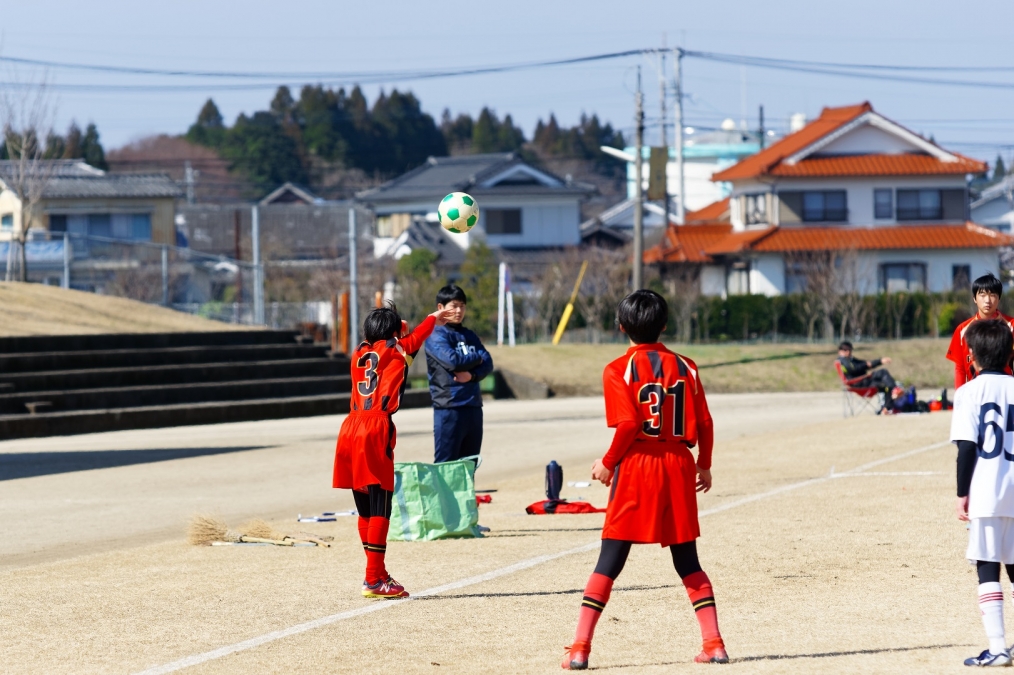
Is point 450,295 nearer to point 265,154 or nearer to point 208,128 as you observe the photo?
point 265,154

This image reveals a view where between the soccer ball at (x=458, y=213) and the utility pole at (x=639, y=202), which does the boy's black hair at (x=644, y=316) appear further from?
the utility pole at (x=639, y=202)

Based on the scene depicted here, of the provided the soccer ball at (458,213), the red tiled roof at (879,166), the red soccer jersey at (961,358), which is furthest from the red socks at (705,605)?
the red tiled roof at (879,166)

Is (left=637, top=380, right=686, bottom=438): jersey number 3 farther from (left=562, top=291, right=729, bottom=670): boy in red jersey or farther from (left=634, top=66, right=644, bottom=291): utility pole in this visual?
(left=634, top=66, right=644, bottom=291): utility pole

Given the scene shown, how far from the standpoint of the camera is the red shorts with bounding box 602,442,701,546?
5.36 m

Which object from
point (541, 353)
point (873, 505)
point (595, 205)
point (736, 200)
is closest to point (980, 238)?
point (736, 200)

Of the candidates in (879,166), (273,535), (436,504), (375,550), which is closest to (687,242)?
(879,166)

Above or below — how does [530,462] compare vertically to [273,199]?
below

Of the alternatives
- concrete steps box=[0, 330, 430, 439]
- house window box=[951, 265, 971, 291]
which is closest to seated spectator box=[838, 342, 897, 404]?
concrete steps box=[0, 330, 430, 439]

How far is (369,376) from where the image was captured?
24.4 ft

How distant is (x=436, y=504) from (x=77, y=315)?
67.8 ft

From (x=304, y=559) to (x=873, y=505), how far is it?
4.68 metres

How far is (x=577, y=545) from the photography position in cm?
912

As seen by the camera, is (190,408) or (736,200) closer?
(190,408)

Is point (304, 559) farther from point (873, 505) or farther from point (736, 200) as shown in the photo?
point (736, 200)
